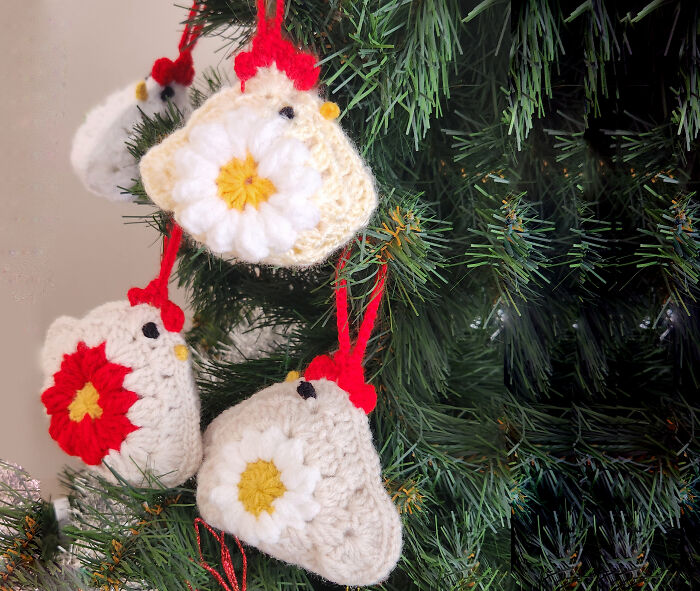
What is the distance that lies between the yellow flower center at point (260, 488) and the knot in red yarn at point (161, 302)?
0.12 meters

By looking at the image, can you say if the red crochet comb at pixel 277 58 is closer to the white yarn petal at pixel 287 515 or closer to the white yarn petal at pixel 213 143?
the white yarn petal at pixel 213 143

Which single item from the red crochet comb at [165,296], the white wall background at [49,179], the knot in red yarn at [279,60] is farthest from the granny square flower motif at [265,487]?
the white wall background at [49,179]

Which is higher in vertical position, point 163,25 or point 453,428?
point 163,25

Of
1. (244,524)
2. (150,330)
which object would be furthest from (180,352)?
(244,524)

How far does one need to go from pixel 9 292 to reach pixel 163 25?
1.15 feet

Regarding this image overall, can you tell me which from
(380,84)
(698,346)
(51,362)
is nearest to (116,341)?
(51,362)

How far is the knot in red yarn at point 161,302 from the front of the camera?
0.42 m

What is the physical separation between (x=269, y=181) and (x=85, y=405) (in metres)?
0.21

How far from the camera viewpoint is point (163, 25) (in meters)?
0.66

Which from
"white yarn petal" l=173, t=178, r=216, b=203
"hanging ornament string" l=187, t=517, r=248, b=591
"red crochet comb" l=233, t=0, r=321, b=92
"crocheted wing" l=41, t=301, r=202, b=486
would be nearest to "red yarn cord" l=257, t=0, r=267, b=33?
"red crochet comb" l=233, t=0, r=321, b=92

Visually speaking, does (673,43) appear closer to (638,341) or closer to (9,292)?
(638,341)

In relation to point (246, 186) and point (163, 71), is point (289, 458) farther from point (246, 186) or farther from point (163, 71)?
point (163, 71)

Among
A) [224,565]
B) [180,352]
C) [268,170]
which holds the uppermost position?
[268,170]

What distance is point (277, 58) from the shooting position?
342 millimetres
